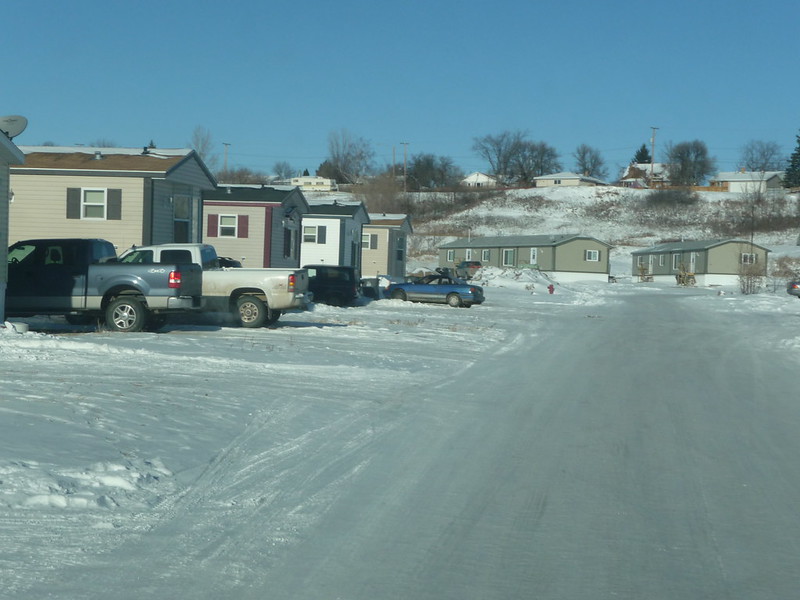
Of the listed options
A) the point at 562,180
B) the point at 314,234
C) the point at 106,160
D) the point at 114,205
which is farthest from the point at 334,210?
the point at 562,180

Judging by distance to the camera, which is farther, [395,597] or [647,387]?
[647,387]

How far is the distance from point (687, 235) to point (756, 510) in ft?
361

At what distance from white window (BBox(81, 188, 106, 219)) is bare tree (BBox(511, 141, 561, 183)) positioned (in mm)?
123818

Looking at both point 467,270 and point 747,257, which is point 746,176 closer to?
point 747,257

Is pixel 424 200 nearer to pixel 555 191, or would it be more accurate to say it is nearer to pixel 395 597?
pixel 555 191

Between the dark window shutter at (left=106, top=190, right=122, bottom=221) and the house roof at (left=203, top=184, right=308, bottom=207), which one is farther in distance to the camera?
the house roof at (left=203, top=184, right=308, bottom=207)

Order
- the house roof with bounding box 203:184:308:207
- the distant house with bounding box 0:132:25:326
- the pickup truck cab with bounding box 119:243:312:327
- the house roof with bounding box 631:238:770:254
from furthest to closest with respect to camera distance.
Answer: the house roof with bounding box 631:238:770:254 < the house roof with bounding box 203:184:308:207 < the pickup truck cab with bounding box 119:243:312:327 < the distant house with bounding box 0:132:25:326

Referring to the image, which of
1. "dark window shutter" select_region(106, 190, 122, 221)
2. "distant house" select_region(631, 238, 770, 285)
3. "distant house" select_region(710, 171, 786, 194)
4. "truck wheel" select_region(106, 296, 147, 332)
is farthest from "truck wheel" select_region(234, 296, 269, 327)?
"distant house" select_region(710, 171, 786, 194)

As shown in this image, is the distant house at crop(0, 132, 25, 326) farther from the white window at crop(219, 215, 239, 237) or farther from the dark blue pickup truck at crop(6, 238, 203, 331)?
the white window at crop(219, 215, 239, 237)

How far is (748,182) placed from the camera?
133875 mm

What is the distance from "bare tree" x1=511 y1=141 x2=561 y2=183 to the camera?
148750 millimetres

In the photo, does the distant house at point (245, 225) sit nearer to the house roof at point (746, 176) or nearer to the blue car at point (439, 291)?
the blue car at point (439, 291)

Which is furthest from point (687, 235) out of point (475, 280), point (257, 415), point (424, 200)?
point (257, 415)

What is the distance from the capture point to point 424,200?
4884 inches
